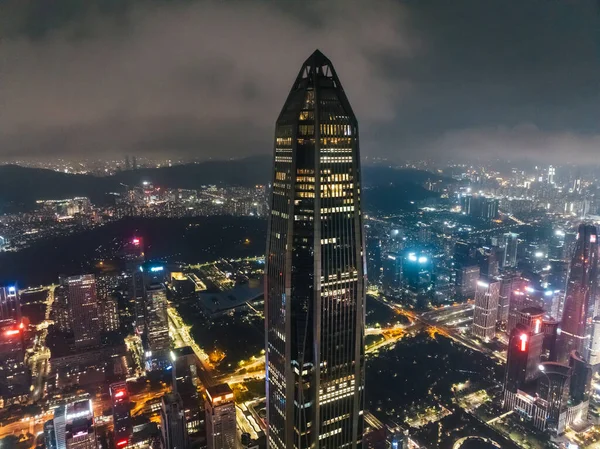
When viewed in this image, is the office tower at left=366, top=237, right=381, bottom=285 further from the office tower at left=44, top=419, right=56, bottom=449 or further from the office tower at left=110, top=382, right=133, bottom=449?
the office tower at left=44, top=419, right=56, bottom=449

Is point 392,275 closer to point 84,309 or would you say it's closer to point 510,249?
point 510,249

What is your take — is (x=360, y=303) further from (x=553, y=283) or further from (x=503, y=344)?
(x=553, y=283)

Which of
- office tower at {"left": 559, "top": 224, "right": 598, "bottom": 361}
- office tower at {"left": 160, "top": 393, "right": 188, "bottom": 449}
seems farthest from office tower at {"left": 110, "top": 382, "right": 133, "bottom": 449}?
office tower at {"left": 559, "top": 224, "right": 598, "bottom": 361}

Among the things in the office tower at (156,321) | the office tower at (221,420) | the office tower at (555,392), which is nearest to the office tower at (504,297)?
the office tower at (555,392)

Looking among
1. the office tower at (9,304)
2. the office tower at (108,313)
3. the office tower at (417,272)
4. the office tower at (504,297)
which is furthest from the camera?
the office tower at (417,272)

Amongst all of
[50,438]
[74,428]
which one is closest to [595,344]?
[74,428]

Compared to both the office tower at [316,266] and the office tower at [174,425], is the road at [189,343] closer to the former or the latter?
the office tower at [174,425]
